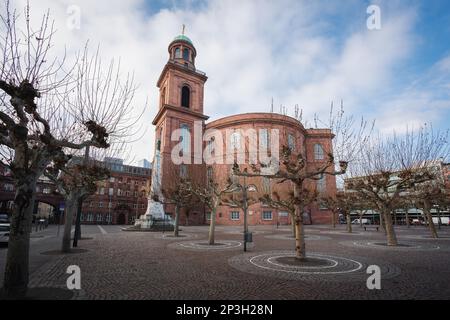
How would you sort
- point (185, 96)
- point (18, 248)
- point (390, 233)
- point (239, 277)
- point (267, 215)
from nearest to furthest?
point (18, 248) < point (239, 277) < point (390, 233) < point (267, 215) < point (185, 96)

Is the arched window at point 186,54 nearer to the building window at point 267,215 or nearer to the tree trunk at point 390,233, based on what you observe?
the building window at point 267,215

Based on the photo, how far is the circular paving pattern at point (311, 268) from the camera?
747cm

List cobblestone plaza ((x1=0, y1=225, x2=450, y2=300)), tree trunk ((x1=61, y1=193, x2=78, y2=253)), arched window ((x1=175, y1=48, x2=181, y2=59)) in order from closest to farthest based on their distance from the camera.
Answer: cobblestone plaza ((x1=0, y1=225, x2=450, y2=300)) → tree trunk ((x1=61, y1=193, x2=78, y2=253)) → arched window ((x1=175, y1=48, x2=181, y2=59))

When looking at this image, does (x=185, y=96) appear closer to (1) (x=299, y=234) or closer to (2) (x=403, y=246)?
(2) (x=403, y=246)

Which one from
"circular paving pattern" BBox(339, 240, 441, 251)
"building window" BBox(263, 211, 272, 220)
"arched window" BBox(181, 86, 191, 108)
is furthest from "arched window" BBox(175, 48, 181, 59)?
"circular paving pattern" BBox(339, 240, 441, 251)

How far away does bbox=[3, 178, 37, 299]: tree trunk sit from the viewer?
5.35m

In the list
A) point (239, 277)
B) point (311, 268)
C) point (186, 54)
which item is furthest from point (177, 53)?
point (239, 277)

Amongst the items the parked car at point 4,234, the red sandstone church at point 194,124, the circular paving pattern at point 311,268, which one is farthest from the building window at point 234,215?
the circular paving pattern at point 311,268

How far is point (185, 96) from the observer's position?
50.4 metres

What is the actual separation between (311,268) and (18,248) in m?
8.23

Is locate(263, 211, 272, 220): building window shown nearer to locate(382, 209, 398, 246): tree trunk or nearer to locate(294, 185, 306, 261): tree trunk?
locate(382, 209, 398, 246): tree trunk

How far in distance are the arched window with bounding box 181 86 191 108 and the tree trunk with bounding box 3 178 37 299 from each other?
4581 centimetres
